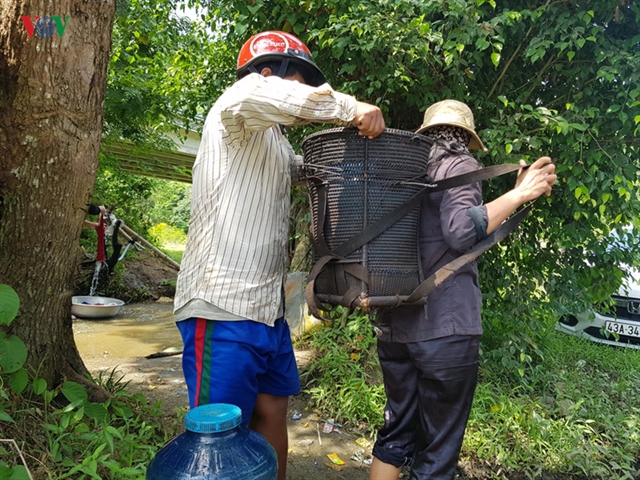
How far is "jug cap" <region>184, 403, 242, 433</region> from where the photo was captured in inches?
49.5

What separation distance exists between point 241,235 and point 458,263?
2.94ft

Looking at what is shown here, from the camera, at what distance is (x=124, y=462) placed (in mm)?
2379

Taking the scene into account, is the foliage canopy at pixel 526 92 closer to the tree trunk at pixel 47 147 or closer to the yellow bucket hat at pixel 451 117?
the yellow bucket hat at pixel 451 117

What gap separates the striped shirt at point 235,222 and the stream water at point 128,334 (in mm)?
3860

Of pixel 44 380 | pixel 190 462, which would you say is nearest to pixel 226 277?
pixel 190 462

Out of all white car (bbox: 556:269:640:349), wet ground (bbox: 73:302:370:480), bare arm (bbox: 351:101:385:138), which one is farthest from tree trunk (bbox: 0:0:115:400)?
white car (bbox: 556:269:640:349)

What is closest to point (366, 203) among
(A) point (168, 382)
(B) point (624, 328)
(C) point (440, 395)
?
(C) point (440, 395)

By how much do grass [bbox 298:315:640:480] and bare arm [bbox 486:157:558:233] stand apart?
195 centimetres

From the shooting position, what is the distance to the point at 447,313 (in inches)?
82.4

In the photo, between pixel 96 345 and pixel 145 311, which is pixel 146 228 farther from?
pixel 96 345

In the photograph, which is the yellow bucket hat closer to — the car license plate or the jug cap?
the jug cap

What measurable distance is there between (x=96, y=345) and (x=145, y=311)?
108 inches

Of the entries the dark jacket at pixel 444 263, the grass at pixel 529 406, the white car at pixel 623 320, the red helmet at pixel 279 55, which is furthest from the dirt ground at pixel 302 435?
the white car at pixel 623 320

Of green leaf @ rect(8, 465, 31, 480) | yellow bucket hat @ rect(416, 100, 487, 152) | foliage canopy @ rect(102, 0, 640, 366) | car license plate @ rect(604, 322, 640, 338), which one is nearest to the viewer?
green leaf @ rect(8, 465, 31, 480)
